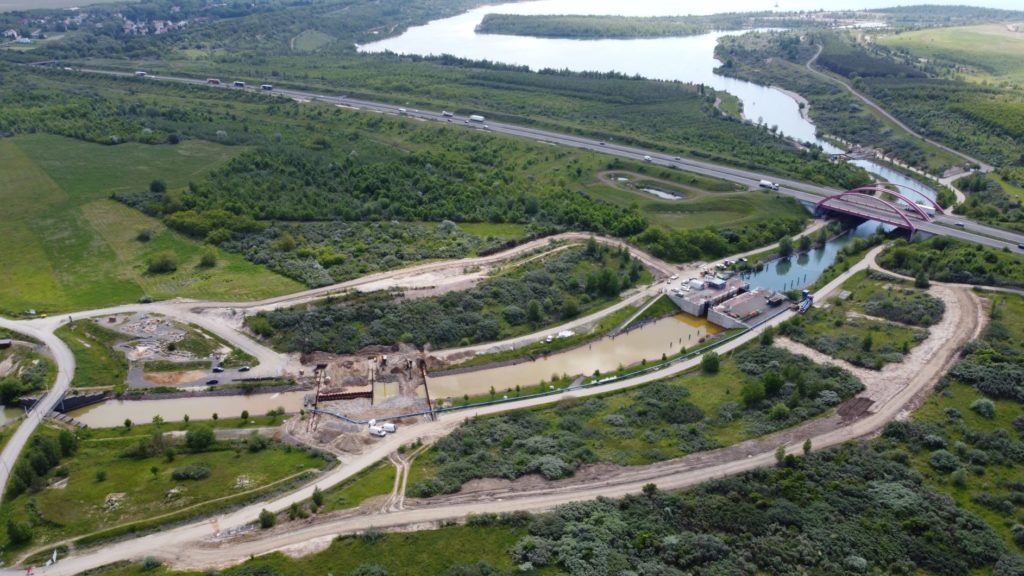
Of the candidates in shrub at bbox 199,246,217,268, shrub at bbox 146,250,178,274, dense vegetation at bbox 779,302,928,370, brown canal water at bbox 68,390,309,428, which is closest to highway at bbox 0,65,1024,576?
dense vegetation at bbox 779,302,928,370

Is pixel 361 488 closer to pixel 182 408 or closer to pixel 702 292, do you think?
pixel 182 408

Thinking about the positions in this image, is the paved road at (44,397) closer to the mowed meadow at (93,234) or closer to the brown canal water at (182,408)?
the brown canal water at (182,408)

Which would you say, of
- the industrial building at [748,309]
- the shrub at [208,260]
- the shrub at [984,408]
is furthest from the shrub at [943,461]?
the shrub at [208,260]

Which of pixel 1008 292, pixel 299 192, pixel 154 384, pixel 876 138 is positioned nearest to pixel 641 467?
pixel 154 384

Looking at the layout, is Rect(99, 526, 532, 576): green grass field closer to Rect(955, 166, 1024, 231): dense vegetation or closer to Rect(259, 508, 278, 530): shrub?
Rect(259, 508, 278, 530): shrub

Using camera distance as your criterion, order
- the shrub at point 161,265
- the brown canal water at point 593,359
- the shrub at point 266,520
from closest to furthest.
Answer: the shrub at point 266,520, the brown canal water at point 593,359, the shrub at point 161,265
